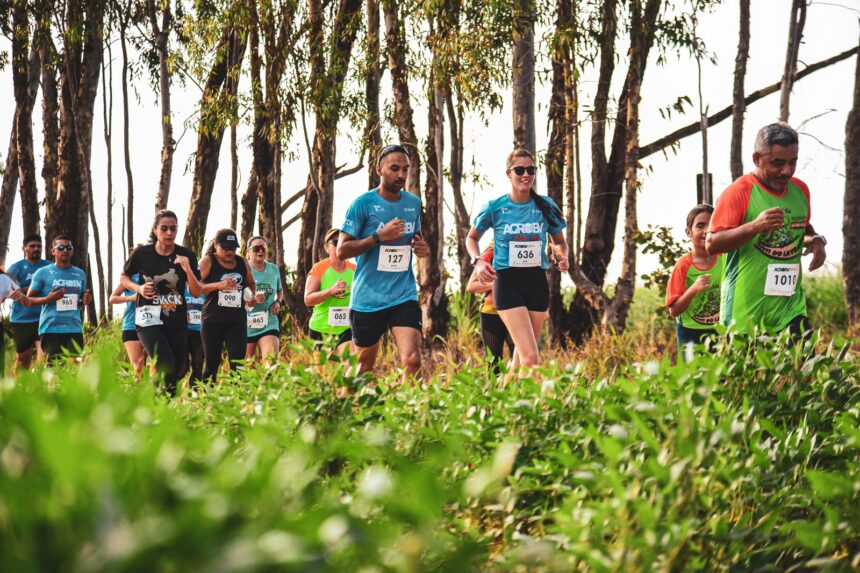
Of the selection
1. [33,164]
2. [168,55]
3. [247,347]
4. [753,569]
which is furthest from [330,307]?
[33,164]

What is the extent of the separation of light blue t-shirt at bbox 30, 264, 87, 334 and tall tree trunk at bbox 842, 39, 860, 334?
1051cm

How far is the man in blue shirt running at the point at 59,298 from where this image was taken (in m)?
12.5

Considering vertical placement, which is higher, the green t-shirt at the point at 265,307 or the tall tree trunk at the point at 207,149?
the tall tree trunk at the point at 207,149

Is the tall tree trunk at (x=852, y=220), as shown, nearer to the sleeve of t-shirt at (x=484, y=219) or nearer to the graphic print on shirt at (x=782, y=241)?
the sleeve of t-shirt at (x=484, y=219)

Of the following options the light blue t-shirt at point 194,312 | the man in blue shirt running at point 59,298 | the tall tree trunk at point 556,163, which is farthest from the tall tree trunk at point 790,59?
the man in blue shirt running at point 59,298

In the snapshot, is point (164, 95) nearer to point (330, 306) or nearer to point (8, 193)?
point (8, 193)

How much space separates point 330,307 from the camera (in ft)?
32.5

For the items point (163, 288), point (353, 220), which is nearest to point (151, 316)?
point (163, 288)

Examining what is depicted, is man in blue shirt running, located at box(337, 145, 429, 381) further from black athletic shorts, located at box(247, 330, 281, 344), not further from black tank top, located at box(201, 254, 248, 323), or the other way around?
black athletic shorts, located at box(247, 330, 281, 344)

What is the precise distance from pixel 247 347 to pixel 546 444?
7.46 m

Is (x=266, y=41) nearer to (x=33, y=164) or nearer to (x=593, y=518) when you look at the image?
(x=33, y=164)

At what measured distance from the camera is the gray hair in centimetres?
587

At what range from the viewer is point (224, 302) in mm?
10336

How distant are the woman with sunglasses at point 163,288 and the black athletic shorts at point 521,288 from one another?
3.13 meters
